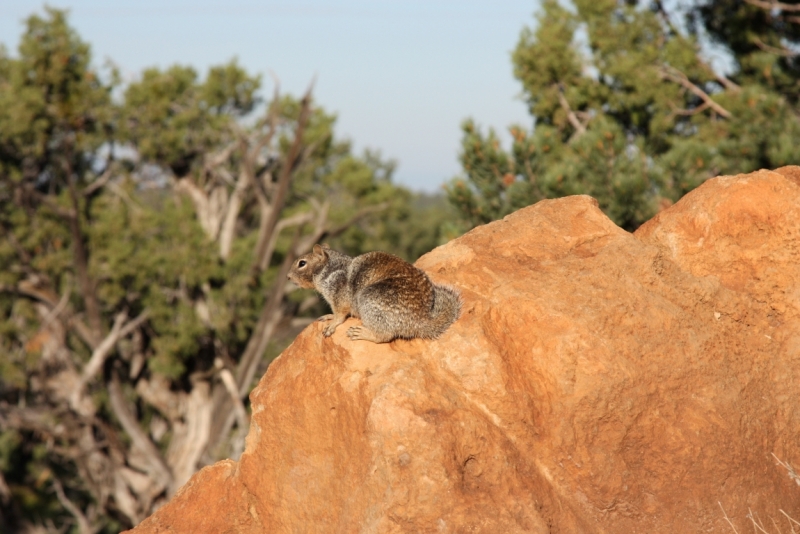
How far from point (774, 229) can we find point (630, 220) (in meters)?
4.70

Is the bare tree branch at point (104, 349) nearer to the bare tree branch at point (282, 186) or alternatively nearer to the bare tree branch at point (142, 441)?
the bare tree branch at point (142, 441)

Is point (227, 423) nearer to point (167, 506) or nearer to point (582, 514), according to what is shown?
point (167, 506)

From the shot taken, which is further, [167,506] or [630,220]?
[630,220]

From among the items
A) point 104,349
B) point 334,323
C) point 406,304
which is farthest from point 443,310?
point 104,349

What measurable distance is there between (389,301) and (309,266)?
5.30ft

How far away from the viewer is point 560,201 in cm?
680

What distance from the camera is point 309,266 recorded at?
281 inches

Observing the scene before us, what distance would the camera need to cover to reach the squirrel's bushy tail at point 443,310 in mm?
5641

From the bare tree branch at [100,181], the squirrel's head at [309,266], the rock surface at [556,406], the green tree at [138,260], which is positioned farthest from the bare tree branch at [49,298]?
the rock surface at [556,406]

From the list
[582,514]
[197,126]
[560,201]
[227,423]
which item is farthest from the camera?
[197,126]

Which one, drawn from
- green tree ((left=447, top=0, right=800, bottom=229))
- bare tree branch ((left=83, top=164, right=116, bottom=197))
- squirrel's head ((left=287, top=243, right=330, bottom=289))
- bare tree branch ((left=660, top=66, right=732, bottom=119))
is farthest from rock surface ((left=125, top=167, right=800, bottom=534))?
bare tree branch ((left=83, top=164, right=116, bottom=197))

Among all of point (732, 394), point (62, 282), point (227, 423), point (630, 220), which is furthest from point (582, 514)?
point (62, 282)

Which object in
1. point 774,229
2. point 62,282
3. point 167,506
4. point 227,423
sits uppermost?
point 62,282

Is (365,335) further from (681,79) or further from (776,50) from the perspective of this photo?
(776,50)
